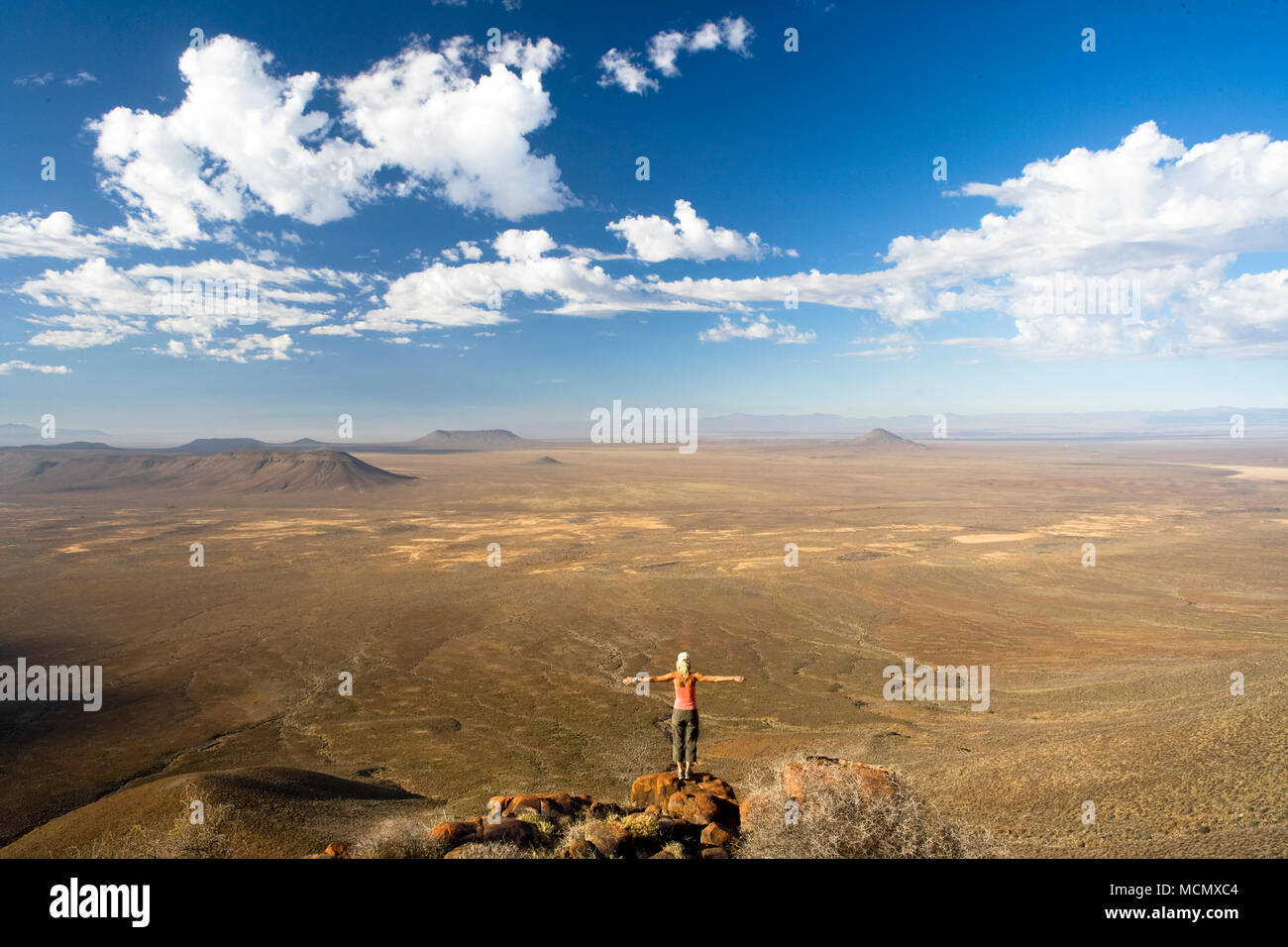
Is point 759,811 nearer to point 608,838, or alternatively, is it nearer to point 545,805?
point 608,838

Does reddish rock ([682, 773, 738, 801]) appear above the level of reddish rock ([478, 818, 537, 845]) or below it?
below

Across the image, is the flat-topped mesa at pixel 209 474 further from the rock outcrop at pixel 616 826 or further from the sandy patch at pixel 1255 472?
the sandy patch at pixel 1255 472

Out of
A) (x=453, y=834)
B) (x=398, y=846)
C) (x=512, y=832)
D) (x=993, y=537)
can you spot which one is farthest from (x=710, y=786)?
(x=993, y=537)

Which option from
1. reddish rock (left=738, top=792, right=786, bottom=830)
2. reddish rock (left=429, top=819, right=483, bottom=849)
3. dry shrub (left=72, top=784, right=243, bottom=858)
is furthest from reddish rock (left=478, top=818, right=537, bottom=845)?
dry shrub (left=72, top=784, right=243, bottom=858)

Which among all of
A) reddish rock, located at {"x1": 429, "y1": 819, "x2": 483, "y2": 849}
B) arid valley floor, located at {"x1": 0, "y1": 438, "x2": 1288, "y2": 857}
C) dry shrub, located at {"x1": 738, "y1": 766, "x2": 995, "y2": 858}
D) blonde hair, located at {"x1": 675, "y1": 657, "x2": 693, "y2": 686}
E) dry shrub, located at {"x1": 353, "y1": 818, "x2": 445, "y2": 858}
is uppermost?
blonde hair, located at {"x1": 675, "y1": 657, "x2": 693, "y2": 686}

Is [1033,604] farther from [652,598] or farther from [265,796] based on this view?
[265,796]

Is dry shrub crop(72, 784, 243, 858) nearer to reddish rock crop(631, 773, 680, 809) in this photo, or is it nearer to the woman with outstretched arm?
reddish rock crop(631, 773, 680, 809)
